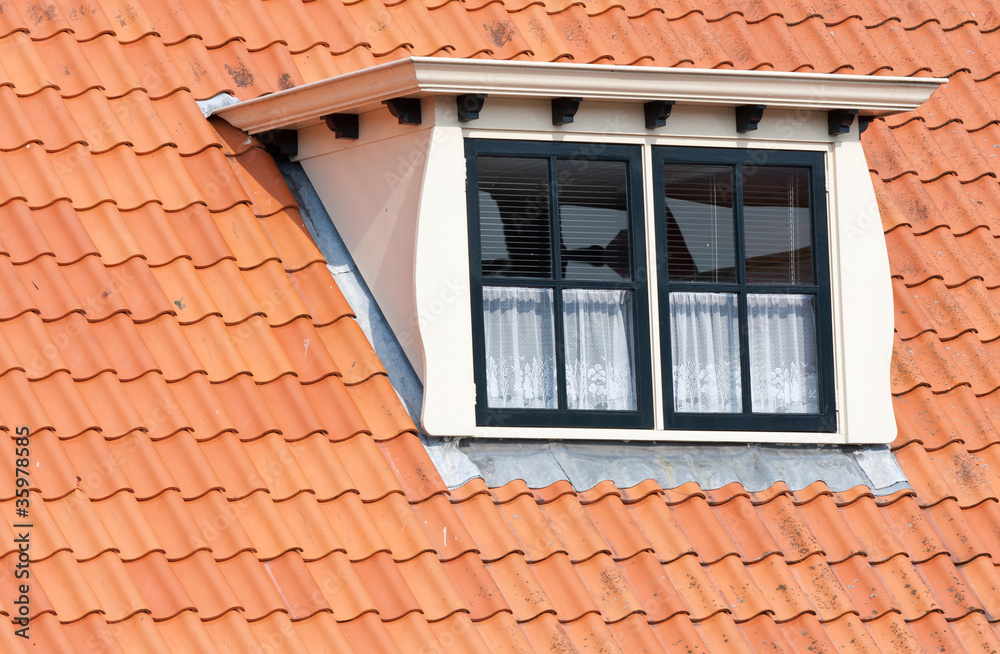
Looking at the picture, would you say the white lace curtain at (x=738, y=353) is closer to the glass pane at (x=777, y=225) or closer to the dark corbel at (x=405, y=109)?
the glass pane at (x=777, y=225)

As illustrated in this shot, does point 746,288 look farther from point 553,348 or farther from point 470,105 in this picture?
point 470,105

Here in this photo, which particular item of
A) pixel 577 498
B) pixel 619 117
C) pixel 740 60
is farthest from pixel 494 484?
pixel 740 60

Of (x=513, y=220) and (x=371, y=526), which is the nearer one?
(x=371, y=526)

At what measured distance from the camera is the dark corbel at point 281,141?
5.97 meters

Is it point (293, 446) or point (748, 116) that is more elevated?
point (748, 116)

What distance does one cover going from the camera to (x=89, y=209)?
558 cm

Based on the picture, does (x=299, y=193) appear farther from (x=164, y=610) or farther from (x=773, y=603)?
(x=773, y=603)

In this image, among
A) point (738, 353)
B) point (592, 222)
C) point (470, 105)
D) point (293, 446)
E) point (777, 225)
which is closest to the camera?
point (293, 446)

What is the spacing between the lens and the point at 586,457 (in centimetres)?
566

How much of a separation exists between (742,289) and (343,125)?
5.77 ft

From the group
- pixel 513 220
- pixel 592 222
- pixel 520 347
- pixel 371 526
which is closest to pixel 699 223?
pixel 592 222

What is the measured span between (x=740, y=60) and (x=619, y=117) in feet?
4.25

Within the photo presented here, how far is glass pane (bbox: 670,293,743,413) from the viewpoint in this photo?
19.1ft

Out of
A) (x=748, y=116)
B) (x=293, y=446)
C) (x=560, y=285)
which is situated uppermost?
(x=748, y=116)
